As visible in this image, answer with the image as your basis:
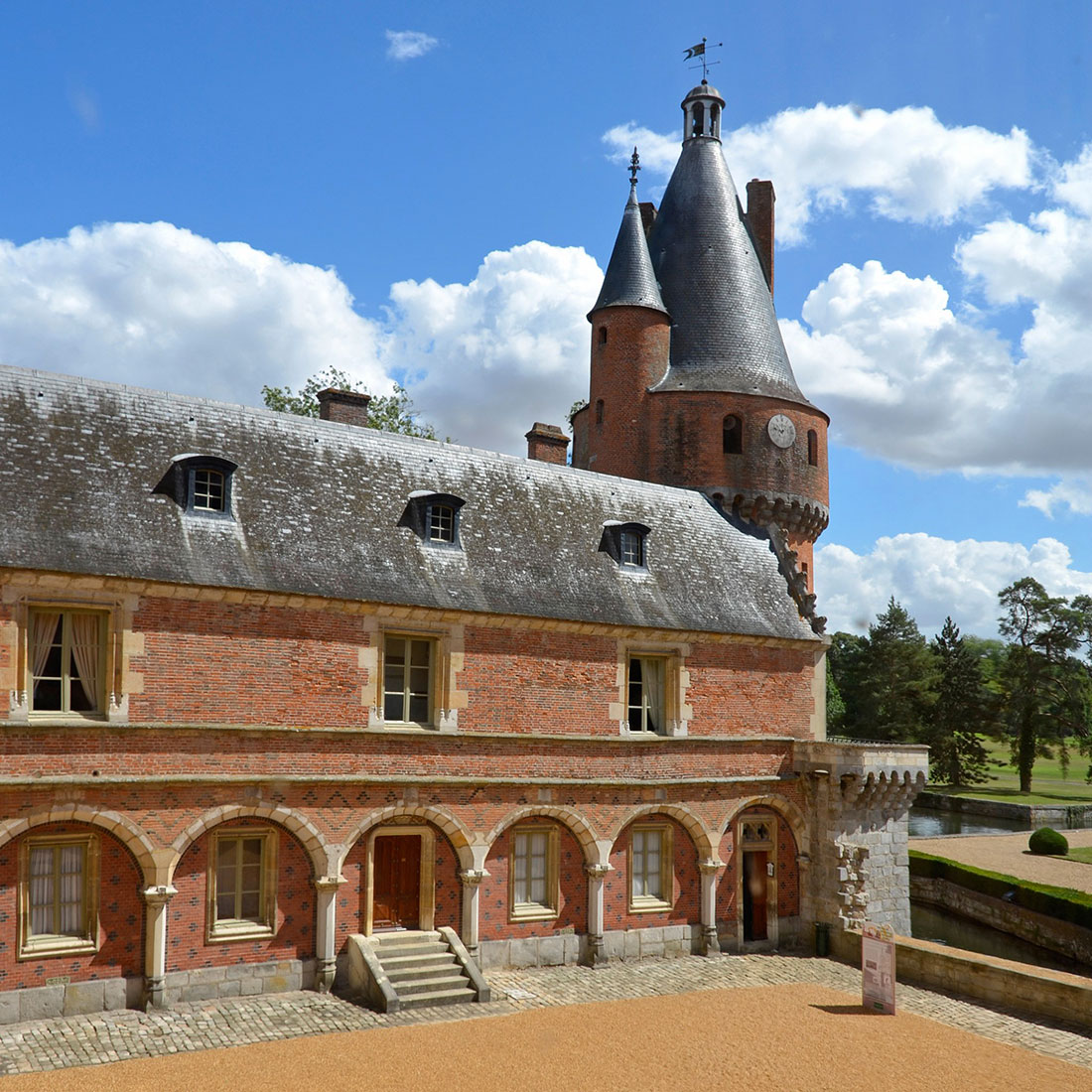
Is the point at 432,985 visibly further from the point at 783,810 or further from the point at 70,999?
the point at 783,810

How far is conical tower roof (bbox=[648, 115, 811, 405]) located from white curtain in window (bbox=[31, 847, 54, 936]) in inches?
773

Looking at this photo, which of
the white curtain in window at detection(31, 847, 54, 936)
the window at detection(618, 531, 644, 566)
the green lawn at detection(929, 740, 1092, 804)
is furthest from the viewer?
the green lawn at detection(929, 740, 1092, 804)

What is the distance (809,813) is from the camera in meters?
23.9

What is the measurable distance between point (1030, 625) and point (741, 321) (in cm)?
4936

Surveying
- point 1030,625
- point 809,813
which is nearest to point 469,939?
point 809,813

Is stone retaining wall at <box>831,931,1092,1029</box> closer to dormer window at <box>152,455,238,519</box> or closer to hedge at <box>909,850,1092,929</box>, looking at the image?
hedge at <box>909,850,1092,929</box>

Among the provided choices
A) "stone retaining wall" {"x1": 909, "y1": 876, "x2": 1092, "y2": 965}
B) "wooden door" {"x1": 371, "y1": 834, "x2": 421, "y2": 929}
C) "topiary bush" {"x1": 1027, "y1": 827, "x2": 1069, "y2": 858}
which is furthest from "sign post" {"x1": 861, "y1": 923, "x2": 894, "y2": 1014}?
"topiary bush" {"x1": 1027, "y1": 827, "x2": 1069, "y2": 858}

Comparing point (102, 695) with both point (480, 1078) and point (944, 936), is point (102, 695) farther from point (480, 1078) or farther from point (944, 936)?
point (944, 936)

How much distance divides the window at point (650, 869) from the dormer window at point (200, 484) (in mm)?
10662

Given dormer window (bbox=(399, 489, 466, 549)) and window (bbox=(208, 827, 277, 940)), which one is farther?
dormer window (bbox=(399, 489, 466, 549))

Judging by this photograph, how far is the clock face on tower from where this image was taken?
28.9 m

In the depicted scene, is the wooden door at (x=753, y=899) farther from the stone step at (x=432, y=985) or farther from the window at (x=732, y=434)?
the window at (x=732, y=434)

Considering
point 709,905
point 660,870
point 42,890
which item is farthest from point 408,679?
point 709,905

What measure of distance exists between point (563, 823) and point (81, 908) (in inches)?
350
